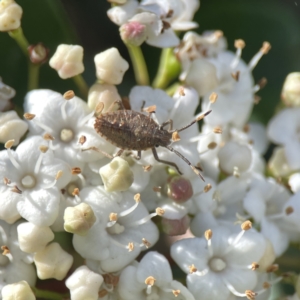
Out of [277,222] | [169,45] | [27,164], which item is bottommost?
[277,222]

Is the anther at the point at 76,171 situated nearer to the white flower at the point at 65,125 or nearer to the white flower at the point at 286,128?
the white flower at the point at 65,125

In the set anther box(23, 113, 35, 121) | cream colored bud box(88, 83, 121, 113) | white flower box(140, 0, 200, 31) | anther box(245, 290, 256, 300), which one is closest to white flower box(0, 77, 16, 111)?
anther box(23, 113, 35, 121)

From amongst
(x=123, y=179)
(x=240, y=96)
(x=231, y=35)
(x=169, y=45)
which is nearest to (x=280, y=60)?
(x=231, y=35)

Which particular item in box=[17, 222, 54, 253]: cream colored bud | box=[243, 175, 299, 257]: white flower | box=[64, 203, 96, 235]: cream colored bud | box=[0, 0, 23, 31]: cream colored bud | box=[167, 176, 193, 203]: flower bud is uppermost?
box=[0, 0, 23, 31]: cream colored bud

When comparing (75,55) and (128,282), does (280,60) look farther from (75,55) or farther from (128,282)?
(128,282)

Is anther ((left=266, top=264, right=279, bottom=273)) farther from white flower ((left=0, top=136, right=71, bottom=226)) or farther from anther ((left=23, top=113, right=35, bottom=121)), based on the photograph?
anther ((left=23, top=113, right=35, bottom=121))

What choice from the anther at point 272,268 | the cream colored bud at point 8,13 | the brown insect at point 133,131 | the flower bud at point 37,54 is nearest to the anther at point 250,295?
the anther at point 272,268

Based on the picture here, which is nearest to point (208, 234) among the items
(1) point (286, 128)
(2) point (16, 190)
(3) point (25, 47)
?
(2) point (16, 190)
